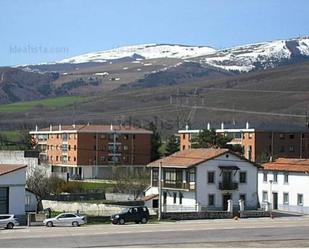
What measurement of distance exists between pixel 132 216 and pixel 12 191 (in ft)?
33.8

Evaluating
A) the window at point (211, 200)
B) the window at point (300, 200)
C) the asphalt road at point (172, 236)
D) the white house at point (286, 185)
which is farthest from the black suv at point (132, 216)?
the window at point (300, 200)

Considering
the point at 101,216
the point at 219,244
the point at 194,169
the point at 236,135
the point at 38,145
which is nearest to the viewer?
the point at 219,244

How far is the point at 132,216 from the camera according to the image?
178 feet

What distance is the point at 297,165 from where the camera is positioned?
233 feet

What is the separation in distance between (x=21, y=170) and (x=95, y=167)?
213 ft

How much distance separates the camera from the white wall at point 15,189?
2282 inches

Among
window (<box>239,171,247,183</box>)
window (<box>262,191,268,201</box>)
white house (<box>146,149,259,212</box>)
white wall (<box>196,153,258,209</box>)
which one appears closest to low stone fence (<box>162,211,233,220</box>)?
white house (<box>146,149,259,212</box>)

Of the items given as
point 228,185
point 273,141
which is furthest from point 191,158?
point 273,141

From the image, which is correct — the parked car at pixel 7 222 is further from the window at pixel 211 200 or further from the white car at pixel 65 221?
the window at pixel 211 200

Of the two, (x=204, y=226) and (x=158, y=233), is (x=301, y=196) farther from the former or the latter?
(x=158, y=233)

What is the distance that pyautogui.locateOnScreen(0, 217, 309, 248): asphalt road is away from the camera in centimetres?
3619

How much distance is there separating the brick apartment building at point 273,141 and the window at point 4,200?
6042 centimetres

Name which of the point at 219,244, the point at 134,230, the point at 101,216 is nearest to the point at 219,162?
the point at 101,216

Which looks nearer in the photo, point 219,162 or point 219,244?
point 219,244
